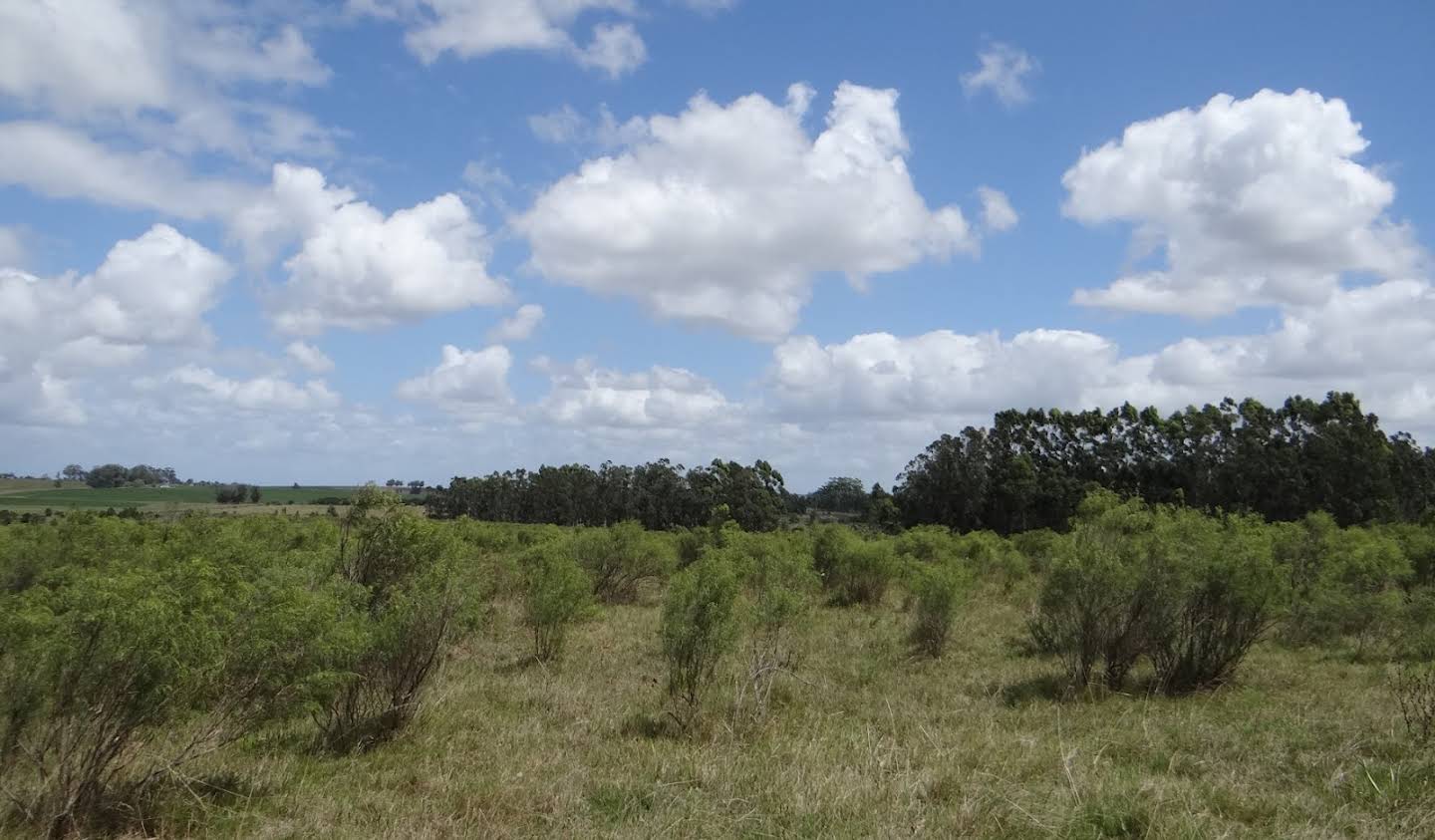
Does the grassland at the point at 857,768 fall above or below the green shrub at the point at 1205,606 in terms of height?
below

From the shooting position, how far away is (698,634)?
359 inches

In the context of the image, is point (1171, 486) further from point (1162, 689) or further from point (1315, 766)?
point (1315, 766)

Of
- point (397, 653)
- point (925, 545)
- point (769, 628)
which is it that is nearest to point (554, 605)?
point (769, 628)

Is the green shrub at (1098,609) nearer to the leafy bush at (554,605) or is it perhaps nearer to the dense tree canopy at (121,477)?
the leafy bush at (554,605)

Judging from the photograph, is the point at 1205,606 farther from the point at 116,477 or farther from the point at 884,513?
the point at 116,477

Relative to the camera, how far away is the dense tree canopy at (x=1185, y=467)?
4381 centimetres

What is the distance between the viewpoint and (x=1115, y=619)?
10.5m

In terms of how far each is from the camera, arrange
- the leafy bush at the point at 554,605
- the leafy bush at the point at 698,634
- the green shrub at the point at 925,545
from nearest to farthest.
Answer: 1. the leafy bush at the point at 698,634
2. the leafy bush at the point at 554,605
3. the green shrub at the point at 925,545

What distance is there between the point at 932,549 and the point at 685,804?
66.1ft

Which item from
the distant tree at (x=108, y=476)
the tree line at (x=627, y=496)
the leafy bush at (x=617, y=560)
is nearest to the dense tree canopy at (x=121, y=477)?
the distant tree at (x=108, y=476)

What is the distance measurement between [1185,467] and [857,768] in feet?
163

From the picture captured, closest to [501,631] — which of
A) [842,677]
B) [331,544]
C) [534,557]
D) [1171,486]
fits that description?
[534,557]

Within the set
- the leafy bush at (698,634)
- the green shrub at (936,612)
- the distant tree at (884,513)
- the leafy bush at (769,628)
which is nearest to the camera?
the leafy bush at (769,628)

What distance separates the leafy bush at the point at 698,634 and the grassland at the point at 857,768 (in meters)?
0.33
